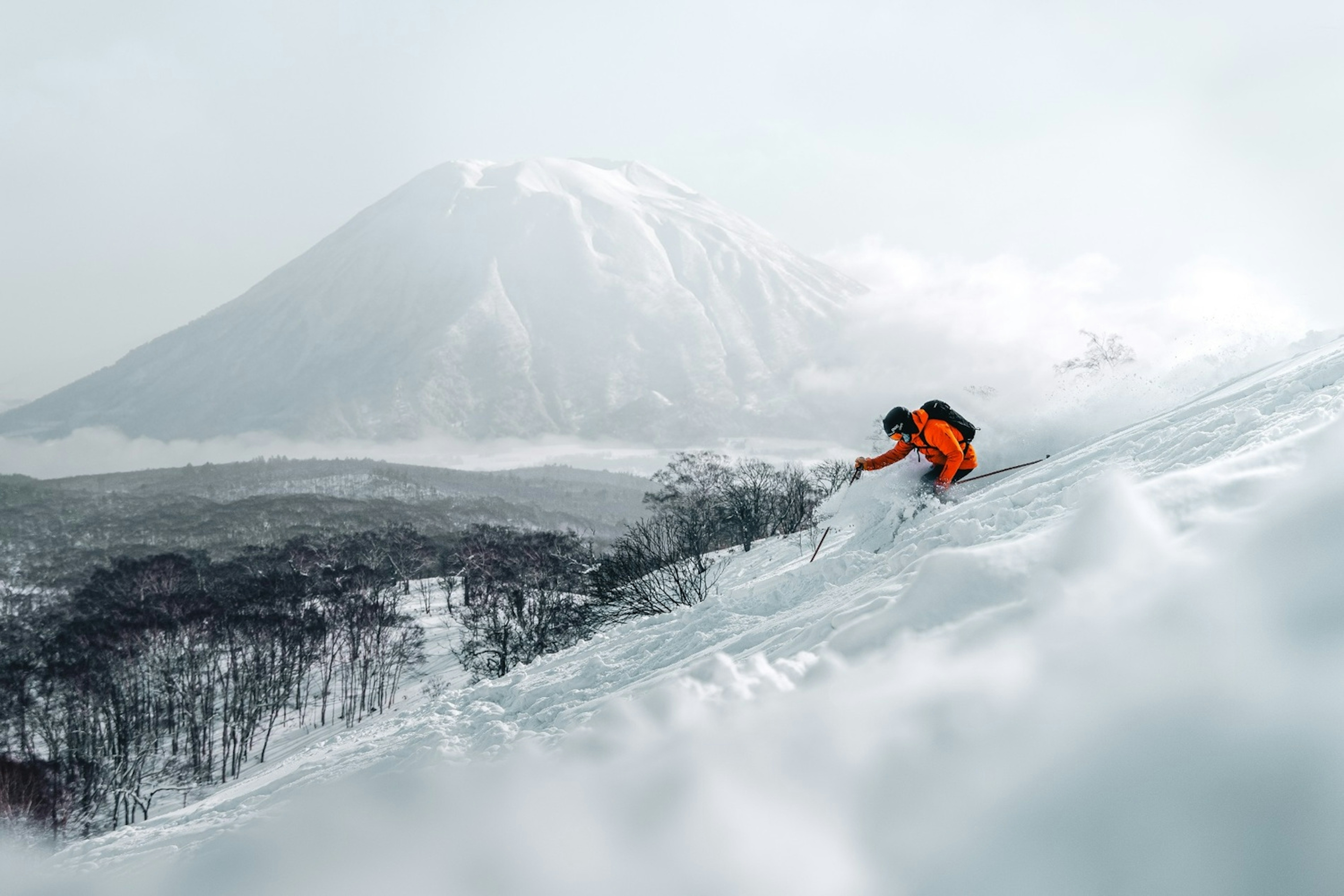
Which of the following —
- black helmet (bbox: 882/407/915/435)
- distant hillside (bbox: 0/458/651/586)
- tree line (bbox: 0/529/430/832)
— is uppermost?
distant hillside (bbox: 0/458/651/586)

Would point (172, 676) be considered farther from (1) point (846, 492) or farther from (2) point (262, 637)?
(1) point (846, 492)

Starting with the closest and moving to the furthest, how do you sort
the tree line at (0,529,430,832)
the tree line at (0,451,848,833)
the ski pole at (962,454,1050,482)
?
the ski pole at (962,454,1050,482) → the tree line at (0,451,848,833) → the tree line at (0,529,430,832)

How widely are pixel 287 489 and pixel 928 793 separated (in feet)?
605

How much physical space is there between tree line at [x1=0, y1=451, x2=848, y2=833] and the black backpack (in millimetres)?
7950

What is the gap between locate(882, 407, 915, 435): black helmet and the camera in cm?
1062

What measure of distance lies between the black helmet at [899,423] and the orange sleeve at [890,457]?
0.65ft

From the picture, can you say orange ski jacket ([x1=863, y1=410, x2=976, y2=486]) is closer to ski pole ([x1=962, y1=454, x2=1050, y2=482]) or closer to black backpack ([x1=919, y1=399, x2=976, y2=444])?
black backpack ([x1=919, y1=399, x2=976, y2=444])

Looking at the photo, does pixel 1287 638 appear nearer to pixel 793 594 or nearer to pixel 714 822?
pixel 714 822

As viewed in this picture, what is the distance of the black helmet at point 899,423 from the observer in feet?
34.9

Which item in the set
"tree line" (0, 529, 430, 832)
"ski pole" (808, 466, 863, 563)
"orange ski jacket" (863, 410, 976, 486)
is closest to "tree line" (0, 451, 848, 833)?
"tree line" (0, 529, 430, 832)

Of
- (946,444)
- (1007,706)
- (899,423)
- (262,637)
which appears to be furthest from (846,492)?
(262,637)

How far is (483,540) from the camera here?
6550 centimetres

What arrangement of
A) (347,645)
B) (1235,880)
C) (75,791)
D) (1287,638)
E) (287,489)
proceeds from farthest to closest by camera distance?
1. (287,489)
2. (347,645)
3. (75,791)
4. (1287,638)
5. (1235,880)

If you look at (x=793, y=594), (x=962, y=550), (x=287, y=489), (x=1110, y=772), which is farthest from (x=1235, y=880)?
(x=287, y=489)
